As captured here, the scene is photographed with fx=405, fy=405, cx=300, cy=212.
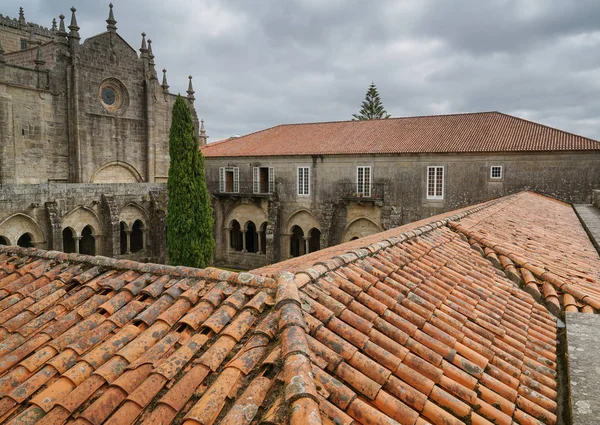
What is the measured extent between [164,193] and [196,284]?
22.2m

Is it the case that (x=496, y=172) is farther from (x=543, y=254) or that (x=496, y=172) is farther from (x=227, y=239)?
(x=227, y=239)

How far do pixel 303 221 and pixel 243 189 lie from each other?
4.74 metres

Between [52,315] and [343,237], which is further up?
[52,315]

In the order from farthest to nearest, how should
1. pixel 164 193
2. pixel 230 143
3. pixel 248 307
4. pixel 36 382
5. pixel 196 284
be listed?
pixel 230 143, pixel 164 193, pixel 196 284, pixel 248 307, pixel 36 382

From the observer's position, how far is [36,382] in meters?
2.76

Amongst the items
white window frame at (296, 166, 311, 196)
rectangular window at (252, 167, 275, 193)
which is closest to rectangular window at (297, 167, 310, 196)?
white window frame at (296, 166, 311, 196)

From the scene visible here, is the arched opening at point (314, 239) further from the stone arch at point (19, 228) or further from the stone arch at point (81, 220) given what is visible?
the stone arch at point (19, 228)

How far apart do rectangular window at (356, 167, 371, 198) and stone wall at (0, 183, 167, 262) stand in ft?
38.1

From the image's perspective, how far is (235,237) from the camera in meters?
28.7

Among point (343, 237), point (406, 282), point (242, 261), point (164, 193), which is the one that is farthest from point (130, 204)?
point (406, 282)

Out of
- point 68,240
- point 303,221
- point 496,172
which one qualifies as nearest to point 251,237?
point 303,221

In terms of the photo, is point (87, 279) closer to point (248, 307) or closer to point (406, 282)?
point (248, 307)

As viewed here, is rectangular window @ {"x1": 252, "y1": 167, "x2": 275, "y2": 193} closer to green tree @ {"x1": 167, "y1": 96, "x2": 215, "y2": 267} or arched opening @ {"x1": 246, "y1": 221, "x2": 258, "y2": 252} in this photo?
arched opening @ {"x1": 246, "y1": 221, "x2": 258, "y2": 252}

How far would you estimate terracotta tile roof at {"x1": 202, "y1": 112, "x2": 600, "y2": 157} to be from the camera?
20875mm
